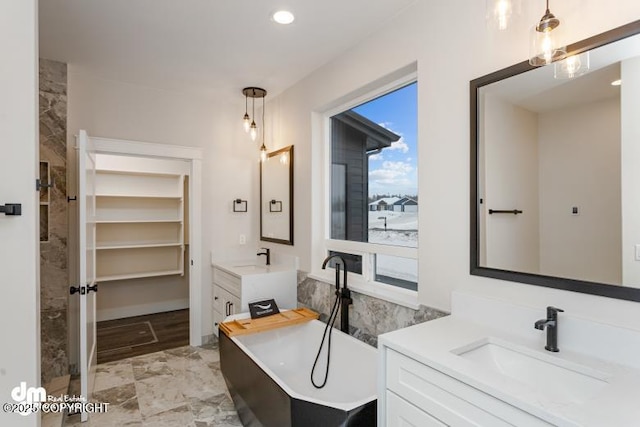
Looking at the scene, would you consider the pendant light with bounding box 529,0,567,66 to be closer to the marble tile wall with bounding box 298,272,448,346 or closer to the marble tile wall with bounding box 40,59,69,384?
the marble tile wall with bounding box 298,272,448,346

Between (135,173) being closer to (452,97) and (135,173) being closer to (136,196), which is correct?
(136,196)

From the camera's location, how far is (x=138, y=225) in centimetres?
485

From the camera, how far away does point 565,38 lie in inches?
56.1

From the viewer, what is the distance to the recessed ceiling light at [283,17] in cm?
221

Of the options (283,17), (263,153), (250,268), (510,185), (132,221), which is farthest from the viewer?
(132,221)

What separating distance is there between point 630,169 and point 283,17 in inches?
81.1

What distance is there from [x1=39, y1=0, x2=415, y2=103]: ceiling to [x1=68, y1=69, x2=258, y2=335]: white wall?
0.67 ft

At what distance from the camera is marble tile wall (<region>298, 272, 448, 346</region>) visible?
2.10 meters

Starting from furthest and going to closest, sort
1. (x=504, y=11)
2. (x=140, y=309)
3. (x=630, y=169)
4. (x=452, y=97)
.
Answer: (x=140, y=309) < (x=452, y=97) < (x=504, y=11) < (x=630, y=169)

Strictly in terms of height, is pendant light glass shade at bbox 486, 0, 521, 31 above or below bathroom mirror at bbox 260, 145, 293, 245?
above

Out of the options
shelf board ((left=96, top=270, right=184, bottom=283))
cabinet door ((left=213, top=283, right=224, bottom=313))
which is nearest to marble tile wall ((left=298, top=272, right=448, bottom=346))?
cabinet door ((left=213, top=283, right=224, bottom=313))

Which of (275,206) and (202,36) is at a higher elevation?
(202,36)

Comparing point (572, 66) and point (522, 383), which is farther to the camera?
point (572, 66)
